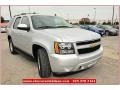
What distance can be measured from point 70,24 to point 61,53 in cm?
164

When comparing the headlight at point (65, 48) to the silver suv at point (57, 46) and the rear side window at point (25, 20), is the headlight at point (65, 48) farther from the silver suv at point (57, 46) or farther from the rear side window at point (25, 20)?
the rear side window at point (25, 20)

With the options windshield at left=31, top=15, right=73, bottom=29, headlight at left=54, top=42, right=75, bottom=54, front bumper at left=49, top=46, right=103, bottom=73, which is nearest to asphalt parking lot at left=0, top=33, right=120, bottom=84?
front bumper at left=49, top=46, right=103, bottom=73

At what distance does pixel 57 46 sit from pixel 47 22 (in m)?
1.20

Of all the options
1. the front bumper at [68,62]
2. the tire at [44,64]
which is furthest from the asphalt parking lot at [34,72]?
the front bumper at [68,62]

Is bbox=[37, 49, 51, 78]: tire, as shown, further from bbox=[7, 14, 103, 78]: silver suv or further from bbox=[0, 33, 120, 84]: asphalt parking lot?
bbox=[0, 33, 120, 84]: asphalt parking lot

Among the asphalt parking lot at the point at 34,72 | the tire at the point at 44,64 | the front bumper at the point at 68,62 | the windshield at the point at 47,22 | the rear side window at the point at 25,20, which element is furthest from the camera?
the rear side window at the point at 25,20

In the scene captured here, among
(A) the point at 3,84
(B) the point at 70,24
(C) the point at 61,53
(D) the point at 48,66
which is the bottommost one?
(A) the point at 3,84

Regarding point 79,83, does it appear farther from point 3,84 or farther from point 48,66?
point 3,84

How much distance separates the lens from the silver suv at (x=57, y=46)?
326cm

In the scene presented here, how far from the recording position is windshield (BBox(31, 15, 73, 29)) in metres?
4.17

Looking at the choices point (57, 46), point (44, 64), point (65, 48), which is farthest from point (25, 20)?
point (65, 48)

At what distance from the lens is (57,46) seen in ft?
10.7
